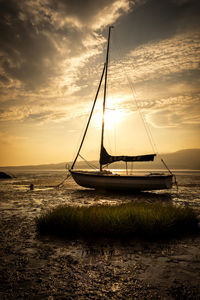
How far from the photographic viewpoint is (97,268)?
14.0ft

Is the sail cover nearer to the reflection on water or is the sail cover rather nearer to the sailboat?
the sailboat

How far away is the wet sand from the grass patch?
1.52 feet

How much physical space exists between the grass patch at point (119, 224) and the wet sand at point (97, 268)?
1.52 feet

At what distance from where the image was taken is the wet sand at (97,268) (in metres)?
3.41

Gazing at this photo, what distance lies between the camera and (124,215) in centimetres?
721

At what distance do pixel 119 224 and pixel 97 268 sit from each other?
2485 mm

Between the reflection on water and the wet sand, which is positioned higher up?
the wet sand

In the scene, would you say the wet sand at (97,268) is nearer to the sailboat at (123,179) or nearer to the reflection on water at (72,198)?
the reflection on water at (72,198)

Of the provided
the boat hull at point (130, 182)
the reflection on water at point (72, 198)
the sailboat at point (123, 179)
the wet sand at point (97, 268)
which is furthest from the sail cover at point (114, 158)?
the wet sand at point (97, 268)

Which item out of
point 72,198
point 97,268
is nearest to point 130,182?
point 72,198

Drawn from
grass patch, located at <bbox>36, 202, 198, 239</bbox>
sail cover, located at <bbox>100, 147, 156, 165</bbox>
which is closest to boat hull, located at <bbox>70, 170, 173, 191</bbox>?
sail cover, located at <bbox>100, 147, 156, 165</bbox>

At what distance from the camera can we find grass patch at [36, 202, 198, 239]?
641 centimetres

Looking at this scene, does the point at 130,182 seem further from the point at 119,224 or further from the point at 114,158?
the point at 119,224

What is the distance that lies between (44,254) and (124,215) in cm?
331
